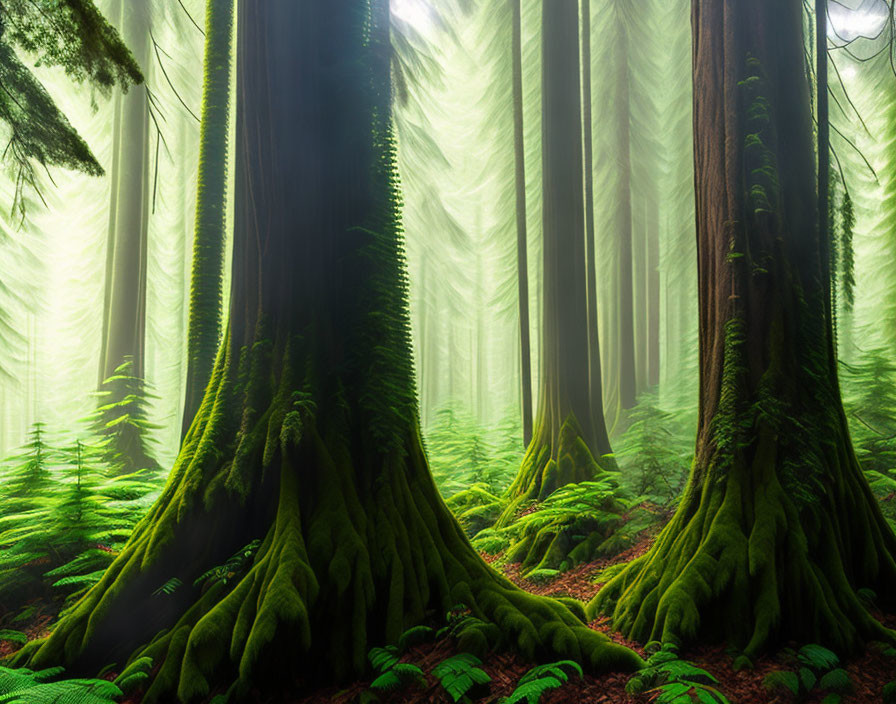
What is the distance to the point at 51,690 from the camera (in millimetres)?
2629

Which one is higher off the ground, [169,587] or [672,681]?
[169,587]

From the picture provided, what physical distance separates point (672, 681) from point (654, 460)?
4411mm

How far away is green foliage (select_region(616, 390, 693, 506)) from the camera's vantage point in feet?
22.2

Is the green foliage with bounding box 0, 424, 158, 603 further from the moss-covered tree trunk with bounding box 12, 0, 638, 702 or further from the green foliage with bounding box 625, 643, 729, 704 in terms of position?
the green foliage with bounding box 625, 643, 729, 704

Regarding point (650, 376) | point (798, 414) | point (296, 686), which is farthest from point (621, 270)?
point (296, 686)

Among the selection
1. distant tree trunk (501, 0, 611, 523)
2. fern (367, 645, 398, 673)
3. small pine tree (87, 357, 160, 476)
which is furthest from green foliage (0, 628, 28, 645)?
distant tree trunk (501, 0, 611, 523)

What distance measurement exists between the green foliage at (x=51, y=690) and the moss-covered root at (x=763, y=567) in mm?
3157

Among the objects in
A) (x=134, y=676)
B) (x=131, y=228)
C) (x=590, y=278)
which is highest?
(x=131, y=228)

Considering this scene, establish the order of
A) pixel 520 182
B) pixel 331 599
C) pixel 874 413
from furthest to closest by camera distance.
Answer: pixel 520 182
pixel 874 413
pixel 331 599

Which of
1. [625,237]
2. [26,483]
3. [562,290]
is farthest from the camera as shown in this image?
[625,237]

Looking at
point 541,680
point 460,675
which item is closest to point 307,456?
point 460,675

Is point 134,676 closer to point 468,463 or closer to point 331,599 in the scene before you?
point 331,599

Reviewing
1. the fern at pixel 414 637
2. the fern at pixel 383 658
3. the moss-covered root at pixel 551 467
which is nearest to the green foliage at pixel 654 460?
the moss-covered root at pixel 551 467

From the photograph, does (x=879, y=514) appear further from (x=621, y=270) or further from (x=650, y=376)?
(x=650, y=376)
